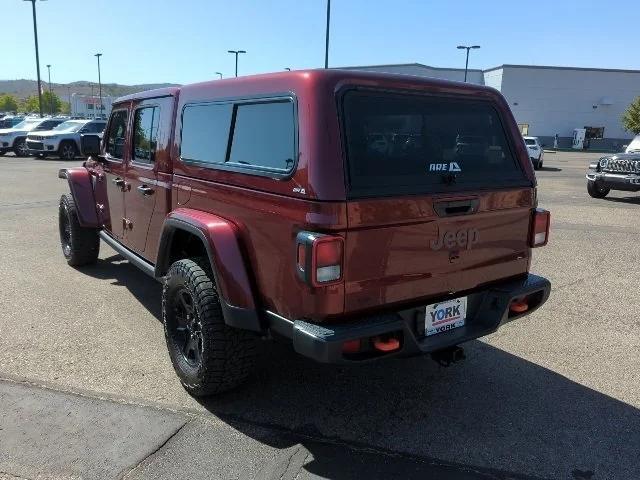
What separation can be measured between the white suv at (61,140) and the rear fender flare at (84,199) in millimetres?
17948

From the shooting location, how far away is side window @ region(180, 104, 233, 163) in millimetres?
3348

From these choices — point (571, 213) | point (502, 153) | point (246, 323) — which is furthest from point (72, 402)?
point (571, 213)

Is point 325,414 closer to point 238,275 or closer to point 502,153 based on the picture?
point 238,275

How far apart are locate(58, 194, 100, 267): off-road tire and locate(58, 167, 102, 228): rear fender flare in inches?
7.1

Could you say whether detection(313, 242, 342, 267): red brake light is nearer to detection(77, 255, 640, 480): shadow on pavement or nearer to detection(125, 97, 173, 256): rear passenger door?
detection(77, 255, 640, 480): shadow on pavement

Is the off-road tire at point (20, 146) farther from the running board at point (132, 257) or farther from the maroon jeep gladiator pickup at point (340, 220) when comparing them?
the maroon jeep gladiator pickup at point (340, 220)

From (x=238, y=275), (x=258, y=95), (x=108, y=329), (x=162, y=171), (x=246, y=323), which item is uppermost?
(x=258, y=95)

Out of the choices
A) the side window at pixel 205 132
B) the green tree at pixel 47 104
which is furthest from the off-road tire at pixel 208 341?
the green tree at pixel 47 104

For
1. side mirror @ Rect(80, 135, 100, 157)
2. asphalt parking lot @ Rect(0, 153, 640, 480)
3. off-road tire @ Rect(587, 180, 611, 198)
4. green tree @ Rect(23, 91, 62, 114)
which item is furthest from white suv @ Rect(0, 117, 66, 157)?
green tree @ Rect(23, 91, 62, 114)

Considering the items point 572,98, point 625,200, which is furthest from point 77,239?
point 572,98

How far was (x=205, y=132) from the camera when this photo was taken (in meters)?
3.54

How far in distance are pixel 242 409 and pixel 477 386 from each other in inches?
62.3

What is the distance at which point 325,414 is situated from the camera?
3.29m

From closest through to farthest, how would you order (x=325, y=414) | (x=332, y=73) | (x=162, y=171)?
(x=332, y=73), (x=325, y=414), (x=162, y=171)
